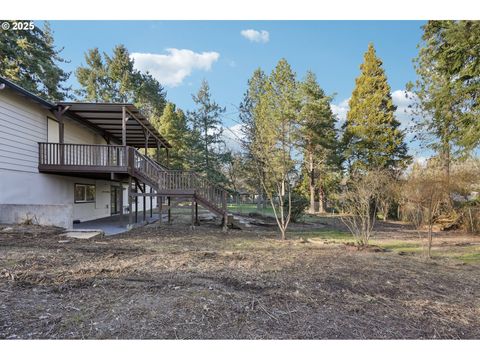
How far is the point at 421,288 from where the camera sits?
427 centimetres

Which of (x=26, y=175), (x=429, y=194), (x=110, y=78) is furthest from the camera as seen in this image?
(x=110, y=78)

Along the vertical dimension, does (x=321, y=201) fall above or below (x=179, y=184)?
below

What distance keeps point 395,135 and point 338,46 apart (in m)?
15.6

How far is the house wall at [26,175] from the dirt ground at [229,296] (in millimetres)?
2562

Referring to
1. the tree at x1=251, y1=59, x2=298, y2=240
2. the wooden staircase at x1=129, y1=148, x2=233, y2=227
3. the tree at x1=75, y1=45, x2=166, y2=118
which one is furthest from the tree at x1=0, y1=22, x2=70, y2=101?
the tree at x1=251, y1=59, x2=298, y2=240

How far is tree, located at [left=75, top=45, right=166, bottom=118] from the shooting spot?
27219 millimetres

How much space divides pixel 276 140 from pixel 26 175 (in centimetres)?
1113

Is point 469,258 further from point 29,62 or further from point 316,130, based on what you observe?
point 29,62

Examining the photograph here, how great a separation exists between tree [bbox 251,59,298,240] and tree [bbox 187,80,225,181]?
29.7ft

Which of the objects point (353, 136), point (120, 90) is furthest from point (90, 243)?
point (120, 90)

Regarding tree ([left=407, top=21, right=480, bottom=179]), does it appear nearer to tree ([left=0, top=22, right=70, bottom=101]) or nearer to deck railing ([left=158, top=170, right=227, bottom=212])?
deck railing ([left=158, top=170, right=227, bottom=212])

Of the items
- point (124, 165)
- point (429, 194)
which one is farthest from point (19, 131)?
point (429, 194)

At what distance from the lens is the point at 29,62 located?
18750mm
